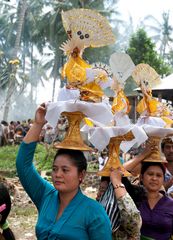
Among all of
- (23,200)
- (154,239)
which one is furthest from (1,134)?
(154,239)

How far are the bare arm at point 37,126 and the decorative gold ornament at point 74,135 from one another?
0.46 feet

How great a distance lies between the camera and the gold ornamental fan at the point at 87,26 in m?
2.62

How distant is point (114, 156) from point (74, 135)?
373 mm

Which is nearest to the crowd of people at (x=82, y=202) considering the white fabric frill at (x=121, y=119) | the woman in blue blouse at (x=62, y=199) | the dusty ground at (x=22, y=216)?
the woman in blue blouse at (x=62, y=199)

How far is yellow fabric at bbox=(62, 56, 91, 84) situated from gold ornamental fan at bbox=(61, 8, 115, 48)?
0.13m

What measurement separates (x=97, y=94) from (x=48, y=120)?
40 centimetres

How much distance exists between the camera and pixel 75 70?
8.71 ft

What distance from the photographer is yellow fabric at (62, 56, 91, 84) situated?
2.63m

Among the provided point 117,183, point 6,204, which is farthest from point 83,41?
point 6,204

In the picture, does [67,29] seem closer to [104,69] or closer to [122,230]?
[104,69]

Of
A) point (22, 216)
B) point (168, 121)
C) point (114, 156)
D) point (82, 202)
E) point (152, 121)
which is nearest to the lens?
point (82, 202)

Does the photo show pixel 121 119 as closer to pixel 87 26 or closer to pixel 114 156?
pixel 114 156

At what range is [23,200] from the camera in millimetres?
8953

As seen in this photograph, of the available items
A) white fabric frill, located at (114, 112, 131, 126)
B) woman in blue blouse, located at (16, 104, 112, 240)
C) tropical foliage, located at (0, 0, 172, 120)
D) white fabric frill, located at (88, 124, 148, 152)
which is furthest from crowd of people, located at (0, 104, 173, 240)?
tropical foliage, located at (0, 0, 172, 120)
